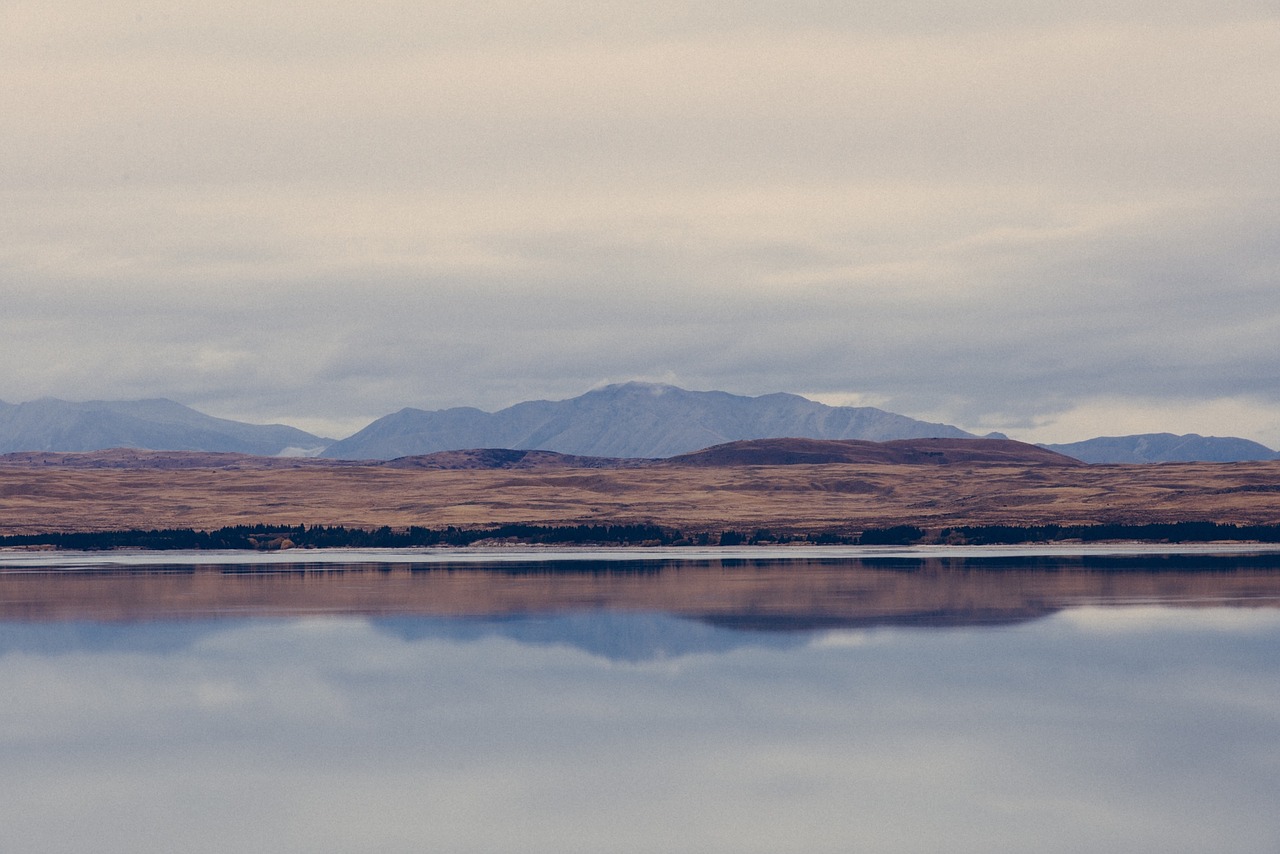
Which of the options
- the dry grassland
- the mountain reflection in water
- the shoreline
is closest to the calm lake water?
the mountain reflection in water

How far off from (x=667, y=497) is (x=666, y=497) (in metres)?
0.15

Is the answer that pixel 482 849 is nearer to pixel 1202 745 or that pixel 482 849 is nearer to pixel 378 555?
pixel 1202 745

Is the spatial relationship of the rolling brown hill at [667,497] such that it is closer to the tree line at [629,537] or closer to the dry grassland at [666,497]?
the dry grassland at [666,497]

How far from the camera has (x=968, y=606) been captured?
4338 centimetres

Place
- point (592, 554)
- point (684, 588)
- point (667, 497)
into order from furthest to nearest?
point (667, 497), point (592, 554), point (684, 588)

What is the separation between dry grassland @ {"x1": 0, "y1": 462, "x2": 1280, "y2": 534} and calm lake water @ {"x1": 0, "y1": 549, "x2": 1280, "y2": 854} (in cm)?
5658

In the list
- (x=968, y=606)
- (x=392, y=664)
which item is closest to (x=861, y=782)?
(x=392, y=664)

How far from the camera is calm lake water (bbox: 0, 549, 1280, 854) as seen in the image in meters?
18.5

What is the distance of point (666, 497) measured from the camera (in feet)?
463

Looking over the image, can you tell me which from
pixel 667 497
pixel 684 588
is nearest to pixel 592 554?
pixel 684 588

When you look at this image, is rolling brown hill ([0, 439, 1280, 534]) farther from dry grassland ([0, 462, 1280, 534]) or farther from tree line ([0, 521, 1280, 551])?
tree line ([0, 521, 1280, 551])

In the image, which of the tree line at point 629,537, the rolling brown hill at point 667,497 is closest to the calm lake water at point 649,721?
the tree line at point 629,537

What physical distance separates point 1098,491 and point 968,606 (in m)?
91.7

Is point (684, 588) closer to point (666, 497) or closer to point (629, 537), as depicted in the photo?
point (629, 537)
